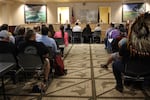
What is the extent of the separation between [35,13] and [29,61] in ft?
40.8

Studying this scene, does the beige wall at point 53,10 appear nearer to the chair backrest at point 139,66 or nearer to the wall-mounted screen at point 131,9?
the wall-mounted screen at point 131,9

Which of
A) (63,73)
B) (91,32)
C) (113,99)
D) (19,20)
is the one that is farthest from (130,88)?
(19,20)

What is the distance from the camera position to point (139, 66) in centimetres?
399

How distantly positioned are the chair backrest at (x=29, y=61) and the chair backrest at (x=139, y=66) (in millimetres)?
1524

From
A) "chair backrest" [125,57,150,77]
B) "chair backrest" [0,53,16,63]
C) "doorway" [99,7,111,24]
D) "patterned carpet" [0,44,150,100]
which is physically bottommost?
"patterned carpet" [0,44,150,100]

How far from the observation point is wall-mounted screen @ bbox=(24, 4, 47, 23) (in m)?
16.4

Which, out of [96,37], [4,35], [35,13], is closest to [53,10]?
Answer: [35,13]

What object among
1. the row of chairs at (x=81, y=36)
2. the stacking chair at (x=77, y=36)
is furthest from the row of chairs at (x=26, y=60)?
the stacking chair at (x=77, y=36)

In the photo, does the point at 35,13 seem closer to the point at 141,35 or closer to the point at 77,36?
the point at 77,36

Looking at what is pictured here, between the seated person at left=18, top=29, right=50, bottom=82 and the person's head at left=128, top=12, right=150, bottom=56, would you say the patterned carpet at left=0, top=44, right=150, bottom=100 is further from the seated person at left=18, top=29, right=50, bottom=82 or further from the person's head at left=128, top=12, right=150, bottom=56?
the person's head at left=128, top=12, right=150, bottom=56

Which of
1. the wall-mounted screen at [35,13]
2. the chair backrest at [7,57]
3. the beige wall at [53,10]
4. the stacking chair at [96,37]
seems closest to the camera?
the chair backrest at [7,57]

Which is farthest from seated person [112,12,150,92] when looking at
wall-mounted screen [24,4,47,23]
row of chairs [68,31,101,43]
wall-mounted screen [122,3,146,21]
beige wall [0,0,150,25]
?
wall-mounted screen [24,4,47,23]

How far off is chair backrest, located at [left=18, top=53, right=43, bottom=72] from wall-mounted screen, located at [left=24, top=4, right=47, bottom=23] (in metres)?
12.2

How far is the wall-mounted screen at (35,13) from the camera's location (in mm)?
16391
